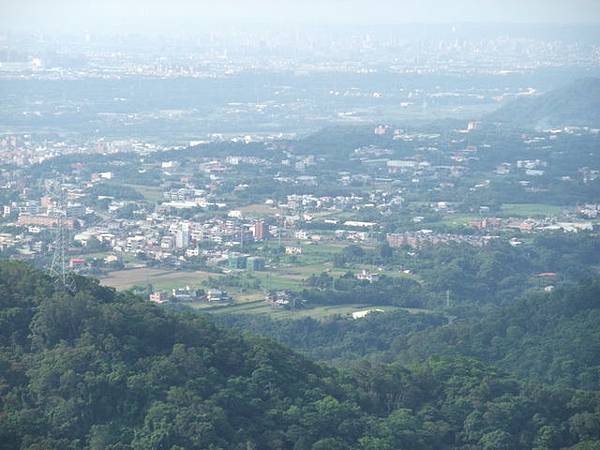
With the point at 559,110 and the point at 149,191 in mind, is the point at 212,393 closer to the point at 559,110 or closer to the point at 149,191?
the point at 149,191

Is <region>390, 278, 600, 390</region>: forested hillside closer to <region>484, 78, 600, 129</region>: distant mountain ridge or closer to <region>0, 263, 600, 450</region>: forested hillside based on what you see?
<region>0, 263, 600, 450</region>: forested hillside

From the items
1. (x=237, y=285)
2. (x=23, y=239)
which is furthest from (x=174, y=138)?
(x=237, y=285)

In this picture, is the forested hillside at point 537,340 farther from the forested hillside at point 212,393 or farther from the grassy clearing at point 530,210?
the grassy clearing at point 530,210

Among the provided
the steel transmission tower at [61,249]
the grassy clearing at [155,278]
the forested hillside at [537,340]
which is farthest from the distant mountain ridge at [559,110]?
the forested hillside at [537,340]

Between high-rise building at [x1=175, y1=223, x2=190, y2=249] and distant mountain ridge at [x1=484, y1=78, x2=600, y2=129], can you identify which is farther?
distant mountain ridge at [x1=484, y1=78, x2=600, y2=129]

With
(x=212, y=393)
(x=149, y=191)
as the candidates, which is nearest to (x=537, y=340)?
(x=212, y=393)

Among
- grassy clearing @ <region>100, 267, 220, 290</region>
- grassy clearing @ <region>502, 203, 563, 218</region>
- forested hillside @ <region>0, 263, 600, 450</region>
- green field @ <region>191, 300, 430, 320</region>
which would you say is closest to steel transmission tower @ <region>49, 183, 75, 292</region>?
forested hillside @ <region>0, 263, 600, 450</region>

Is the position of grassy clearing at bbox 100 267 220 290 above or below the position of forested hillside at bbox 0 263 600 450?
below
